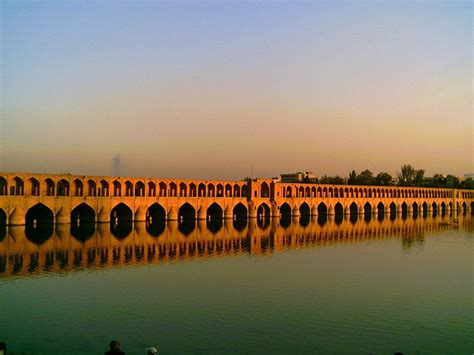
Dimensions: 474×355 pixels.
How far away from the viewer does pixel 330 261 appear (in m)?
22.0

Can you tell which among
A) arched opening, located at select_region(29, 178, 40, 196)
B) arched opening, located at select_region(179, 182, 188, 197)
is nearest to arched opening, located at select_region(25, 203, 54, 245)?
arched opening, located at select_region(29, 178, 40, 196)

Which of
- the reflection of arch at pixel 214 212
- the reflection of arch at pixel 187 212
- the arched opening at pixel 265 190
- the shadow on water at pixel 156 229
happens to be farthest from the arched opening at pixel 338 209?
the shadow on water at pixel 156 229

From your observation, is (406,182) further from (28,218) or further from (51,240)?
(51,240)

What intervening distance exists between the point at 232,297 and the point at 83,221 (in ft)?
91.7

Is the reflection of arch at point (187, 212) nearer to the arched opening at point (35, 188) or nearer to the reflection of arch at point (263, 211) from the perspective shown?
the reflection of arch at point (263, 211)

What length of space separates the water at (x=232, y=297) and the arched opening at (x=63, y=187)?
34.3 ft

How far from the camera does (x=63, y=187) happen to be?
38.5m

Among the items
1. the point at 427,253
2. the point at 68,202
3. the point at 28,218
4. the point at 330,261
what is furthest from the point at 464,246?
the point at 28,218

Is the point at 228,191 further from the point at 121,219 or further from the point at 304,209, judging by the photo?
the point at 304,209

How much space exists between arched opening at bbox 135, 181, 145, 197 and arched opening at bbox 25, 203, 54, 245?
7786 mm

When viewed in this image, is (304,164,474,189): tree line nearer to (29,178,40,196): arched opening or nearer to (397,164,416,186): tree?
(397,164,416,186): tree

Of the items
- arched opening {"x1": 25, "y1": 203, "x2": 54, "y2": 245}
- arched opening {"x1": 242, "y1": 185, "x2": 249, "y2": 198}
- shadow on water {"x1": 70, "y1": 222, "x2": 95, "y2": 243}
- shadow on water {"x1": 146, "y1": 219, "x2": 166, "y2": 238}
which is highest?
arched opening {"x1": 242, "y1": 185, "x2": 249, "y2": 198}

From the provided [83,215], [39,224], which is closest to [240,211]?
[83,215]

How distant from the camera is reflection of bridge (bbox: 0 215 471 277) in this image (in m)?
20.9
